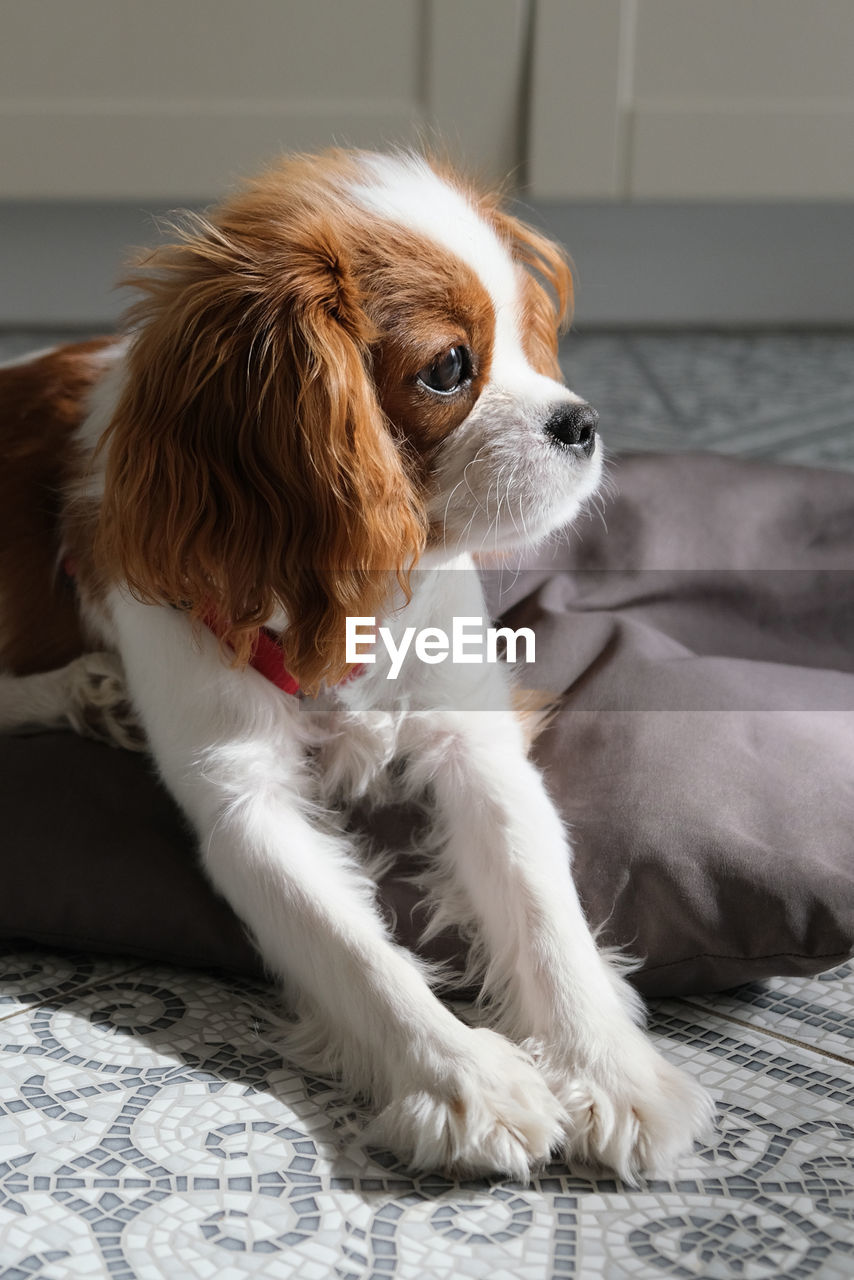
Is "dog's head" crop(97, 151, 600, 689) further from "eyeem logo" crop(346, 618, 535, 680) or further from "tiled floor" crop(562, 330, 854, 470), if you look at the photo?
"tiled floor" crop(562, 330, 854, 470)

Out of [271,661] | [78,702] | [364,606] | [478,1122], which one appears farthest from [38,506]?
[478,1122]

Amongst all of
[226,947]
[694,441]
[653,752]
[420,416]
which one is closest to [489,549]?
[420,416]

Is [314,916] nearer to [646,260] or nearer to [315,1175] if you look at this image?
[315,1175]

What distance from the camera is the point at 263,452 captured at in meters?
1.20

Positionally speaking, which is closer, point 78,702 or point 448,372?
point 448,372

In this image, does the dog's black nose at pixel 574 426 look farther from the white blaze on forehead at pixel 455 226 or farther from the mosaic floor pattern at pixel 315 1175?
the mosaic floor pattern at pixel 315 1175

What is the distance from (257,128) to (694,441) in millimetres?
1363

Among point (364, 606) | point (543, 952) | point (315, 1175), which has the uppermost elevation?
point (364, 606)

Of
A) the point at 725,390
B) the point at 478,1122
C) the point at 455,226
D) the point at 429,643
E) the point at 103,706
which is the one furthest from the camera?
the point at 725,390

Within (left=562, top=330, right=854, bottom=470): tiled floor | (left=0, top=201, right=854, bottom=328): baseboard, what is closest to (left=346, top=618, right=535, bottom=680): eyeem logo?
(left=562, top=330, right=854, bottom=470): tiled floor

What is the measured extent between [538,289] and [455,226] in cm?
22

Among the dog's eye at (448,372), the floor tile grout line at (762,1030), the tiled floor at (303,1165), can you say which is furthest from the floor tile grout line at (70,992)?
the dog's eye at (448,372)

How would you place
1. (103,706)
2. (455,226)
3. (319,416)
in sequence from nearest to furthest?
(319,416)
(455,226)
(103,706)

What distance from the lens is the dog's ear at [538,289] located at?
4.77 ft
